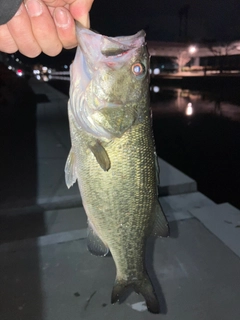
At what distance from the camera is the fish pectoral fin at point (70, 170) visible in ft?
5.83

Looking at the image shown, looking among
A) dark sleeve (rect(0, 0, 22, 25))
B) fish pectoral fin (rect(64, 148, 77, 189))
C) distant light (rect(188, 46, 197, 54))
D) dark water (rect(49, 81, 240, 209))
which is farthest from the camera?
distant light (rect(188, 46, 197, 54))

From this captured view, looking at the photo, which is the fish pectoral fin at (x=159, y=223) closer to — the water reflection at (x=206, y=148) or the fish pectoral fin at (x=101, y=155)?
the fish pectoral fin at (x=101, y=155)

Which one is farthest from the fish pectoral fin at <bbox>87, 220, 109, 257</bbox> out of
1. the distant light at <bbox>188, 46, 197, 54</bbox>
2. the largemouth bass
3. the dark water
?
the distant light at <bbox>188, 46, 197, 54</bbox>

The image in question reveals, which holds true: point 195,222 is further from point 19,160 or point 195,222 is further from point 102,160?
point 19,160

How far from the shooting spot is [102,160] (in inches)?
63.9

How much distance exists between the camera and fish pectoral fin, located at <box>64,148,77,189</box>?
1.78m

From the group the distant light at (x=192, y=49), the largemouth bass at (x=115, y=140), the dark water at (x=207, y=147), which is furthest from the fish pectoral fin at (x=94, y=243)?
the distant light at (x=192, y=49)

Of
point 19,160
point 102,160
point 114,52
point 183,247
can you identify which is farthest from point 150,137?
point 19,160

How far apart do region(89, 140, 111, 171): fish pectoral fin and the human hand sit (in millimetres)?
553

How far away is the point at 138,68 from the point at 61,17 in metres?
0.46

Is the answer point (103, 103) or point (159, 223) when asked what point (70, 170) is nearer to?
point (103, 103)

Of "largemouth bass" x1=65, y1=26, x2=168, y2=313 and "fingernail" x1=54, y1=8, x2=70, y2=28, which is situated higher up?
"fingernail" x1=54, y1=8, x2=70, y2=28

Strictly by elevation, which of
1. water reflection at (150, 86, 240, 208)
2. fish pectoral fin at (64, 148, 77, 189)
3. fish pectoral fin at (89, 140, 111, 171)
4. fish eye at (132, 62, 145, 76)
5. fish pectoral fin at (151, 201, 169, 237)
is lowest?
water reflection at (150, 86, 240, 208)

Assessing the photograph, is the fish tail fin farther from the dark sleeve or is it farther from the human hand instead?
the dark sleeve
